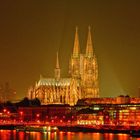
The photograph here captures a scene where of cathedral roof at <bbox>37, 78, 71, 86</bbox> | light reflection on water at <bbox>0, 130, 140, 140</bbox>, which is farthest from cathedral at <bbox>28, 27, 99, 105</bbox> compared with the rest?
light reflection on water at <bbox>0, 130, 140, 140</bbox>

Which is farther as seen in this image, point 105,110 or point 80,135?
point 105,110

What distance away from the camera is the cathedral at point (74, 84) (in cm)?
11538

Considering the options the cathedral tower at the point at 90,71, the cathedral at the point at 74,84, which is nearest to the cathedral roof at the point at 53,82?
the cathedral at the point at 74,84

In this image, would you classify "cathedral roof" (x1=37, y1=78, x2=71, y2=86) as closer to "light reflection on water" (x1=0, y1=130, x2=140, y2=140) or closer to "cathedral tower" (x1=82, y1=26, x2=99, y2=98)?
"cathedral tower" (x1=82, y1=26, x2=99, y2=98)

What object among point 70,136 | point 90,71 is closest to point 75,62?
point 90,71

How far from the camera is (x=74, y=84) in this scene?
115438 mm

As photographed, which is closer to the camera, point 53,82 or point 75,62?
point 75,62

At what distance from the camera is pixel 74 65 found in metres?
116

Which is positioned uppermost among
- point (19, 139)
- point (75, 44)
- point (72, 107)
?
point (75, 44)

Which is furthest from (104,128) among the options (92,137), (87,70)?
(87,70)

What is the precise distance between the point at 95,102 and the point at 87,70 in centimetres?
432

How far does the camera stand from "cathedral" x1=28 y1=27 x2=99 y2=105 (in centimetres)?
11538

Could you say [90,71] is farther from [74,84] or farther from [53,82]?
[53,82]

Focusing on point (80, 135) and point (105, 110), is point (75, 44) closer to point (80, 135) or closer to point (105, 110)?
point (105, 110)
